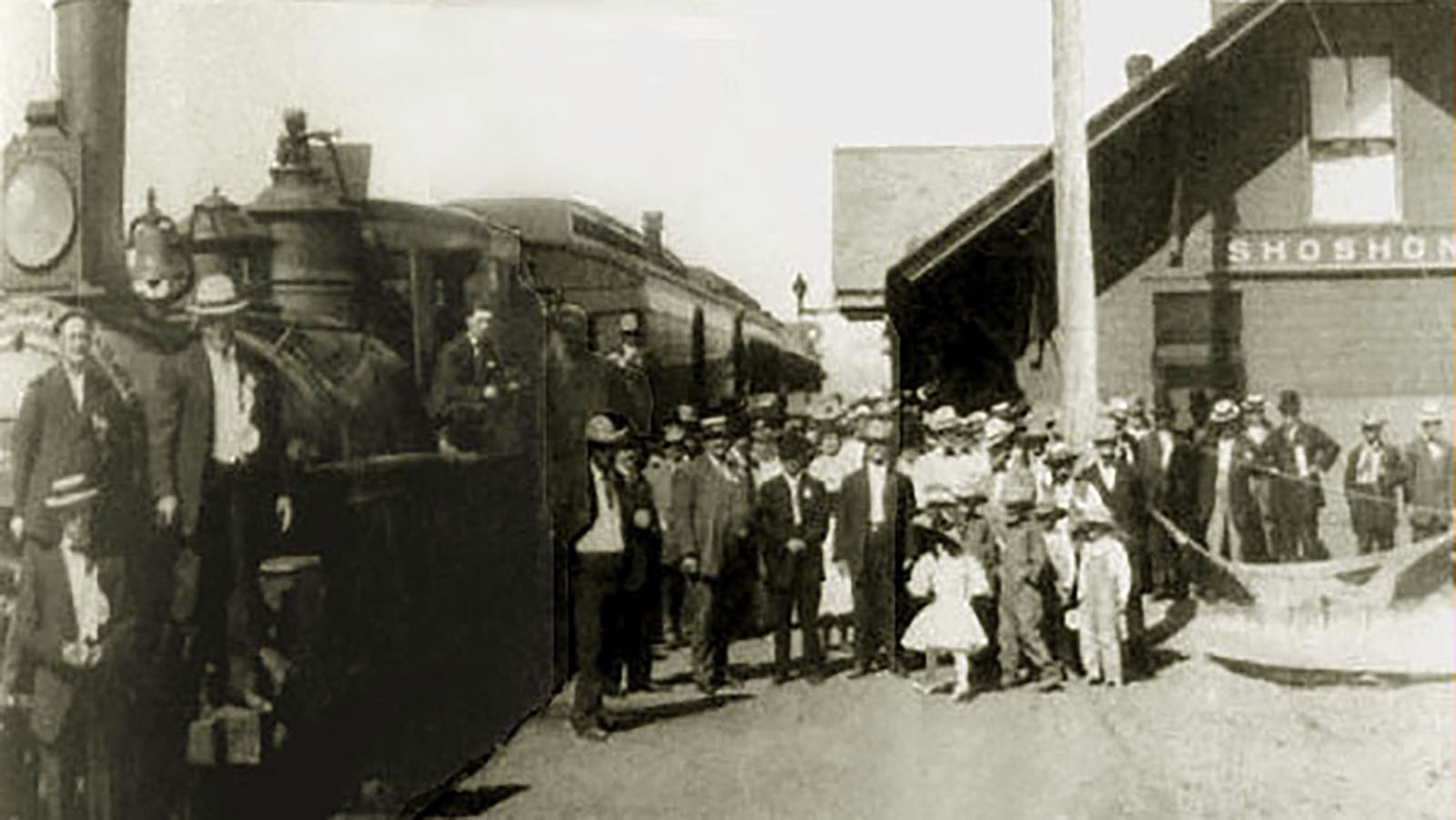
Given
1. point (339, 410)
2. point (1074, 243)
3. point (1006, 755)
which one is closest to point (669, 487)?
point (339, 410)

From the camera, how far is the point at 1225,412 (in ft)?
23.9

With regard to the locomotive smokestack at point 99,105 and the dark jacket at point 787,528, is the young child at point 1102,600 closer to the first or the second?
the dark jacket at point 787,528

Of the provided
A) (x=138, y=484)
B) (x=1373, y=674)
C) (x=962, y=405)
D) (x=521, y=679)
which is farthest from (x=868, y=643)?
(x=138, y=484)

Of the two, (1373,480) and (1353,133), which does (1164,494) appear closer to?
(1373,480)

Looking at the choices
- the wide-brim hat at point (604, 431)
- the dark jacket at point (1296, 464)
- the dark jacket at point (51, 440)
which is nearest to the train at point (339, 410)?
the dark jacket at point (51, 440)

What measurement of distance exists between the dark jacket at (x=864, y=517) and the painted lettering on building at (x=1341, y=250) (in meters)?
2.86

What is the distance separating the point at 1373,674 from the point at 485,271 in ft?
12.2

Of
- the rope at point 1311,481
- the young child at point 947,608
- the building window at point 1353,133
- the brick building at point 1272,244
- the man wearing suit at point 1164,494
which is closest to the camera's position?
the young child at point 947,608

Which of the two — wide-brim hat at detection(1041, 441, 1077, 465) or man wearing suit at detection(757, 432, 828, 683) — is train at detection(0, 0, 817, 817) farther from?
wide-brim hat at detection(1041, 441, 1077, 465)

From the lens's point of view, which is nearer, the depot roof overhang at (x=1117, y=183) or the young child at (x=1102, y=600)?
the young child at (x=1102, y=600)

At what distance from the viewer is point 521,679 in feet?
20.5

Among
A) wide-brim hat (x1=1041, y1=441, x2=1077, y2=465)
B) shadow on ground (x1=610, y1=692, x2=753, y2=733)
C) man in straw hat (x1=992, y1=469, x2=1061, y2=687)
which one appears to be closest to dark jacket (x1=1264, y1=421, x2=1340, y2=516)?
wide-brim hat (x1=1041, y1=441, x2=1077, y2=465)

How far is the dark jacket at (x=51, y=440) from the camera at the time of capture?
3582mm

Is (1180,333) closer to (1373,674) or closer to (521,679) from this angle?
(1373,674)
